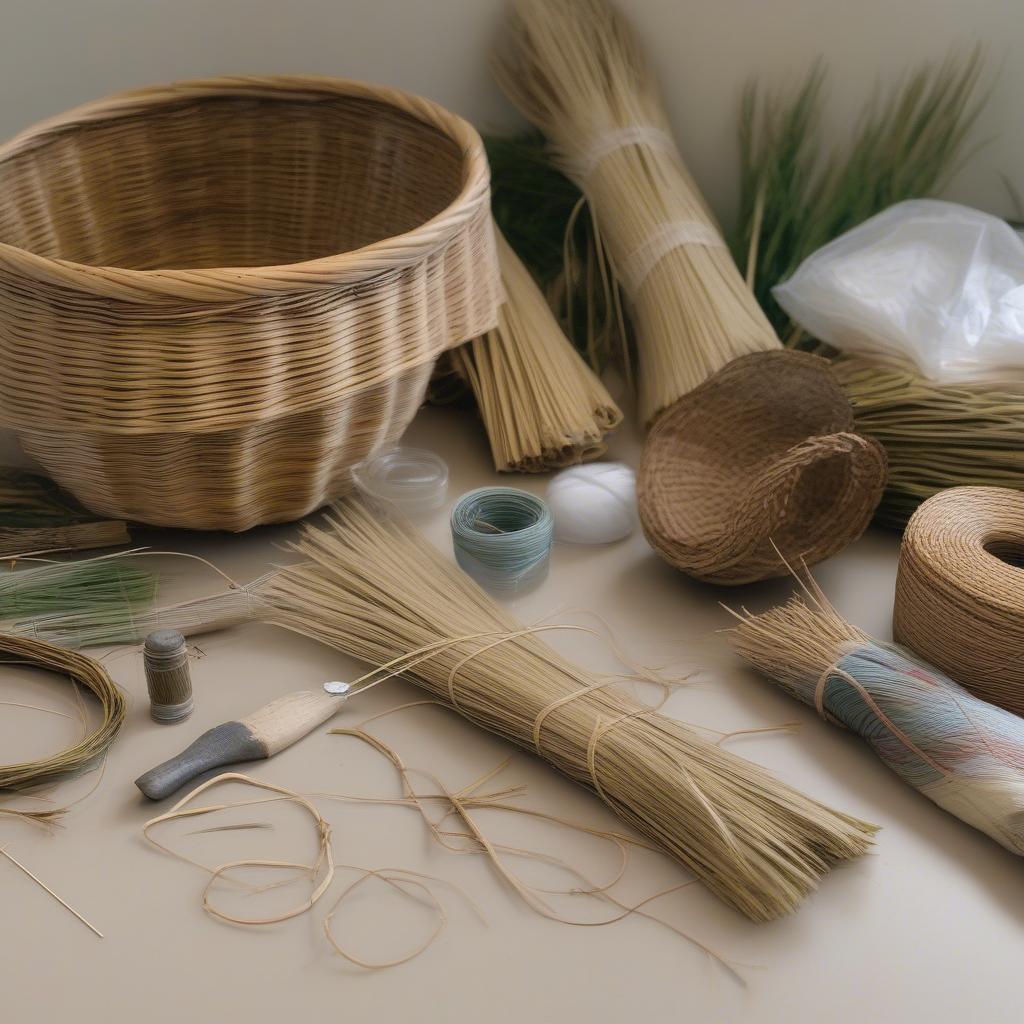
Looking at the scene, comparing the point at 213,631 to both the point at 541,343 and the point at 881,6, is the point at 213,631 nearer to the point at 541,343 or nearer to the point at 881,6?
the point at 541,343

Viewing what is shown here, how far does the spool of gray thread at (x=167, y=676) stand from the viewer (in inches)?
47.2

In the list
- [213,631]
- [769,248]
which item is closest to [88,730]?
[213,631]

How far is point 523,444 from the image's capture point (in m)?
1.65

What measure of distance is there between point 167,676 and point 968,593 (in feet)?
2.59

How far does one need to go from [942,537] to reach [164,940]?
2.80 ft

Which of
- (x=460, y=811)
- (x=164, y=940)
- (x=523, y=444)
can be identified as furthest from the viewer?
(x=523, y=444)

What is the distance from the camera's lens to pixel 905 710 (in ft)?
3.88

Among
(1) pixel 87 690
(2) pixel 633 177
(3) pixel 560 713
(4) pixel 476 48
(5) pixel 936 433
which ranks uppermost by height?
(4) pixel 476 48

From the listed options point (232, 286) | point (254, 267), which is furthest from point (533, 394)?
point (232, 286)

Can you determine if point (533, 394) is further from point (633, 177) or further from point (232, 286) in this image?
point (232, 286)

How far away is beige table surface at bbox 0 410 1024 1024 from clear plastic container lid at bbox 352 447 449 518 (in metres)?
0.30

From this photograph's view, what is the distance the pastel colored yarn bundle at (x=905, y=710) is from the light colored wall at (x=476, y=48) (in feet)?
3.25

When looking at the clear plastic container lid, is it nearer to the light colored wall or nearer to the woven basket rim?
the woven basket rim

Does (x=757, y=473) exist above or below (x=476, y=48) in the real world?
below
